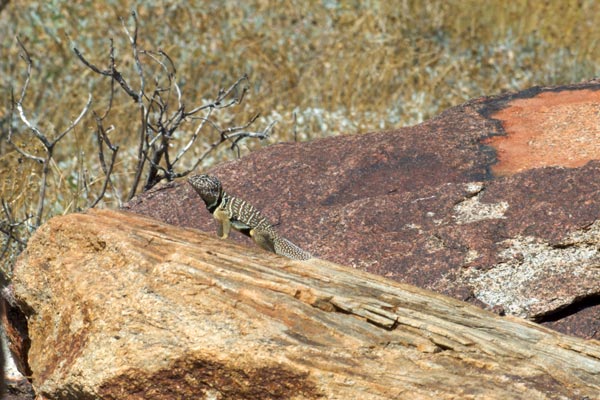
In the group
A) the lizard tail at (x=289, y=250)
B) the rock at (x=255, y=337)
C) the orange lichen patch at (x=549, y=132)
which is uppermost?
the orange lichen patch at (x=549, y=132)

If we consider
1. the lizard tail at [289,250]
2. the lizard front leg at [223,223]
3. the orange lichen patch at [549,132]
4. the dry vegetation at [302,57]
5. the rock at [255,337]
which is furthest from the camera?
the dry vegetation at [302,57]

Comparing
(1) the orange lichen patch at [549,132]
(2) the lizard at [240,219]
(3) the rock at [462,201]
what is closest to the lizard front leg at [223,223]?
(2) the lizard at [240,219]

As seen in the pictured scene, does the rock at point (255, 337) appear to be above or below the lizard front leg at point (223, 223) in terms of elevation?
below

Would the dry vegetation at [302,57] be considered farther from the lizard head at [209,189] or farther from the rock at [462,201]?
the lizard head at [209,189]

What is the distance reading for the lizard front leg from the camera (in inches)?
206

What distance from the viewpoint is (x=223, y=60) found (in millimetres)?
10336

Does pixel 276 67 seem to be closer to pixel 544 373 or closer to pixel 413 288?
pixel 413 288

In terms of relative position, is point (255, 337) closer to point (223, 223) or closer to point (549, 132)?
point (223, 223)

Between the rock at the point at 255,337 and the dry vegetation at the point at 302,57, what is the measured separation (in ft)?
17.0

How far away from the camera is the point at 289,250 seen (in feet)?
16.1

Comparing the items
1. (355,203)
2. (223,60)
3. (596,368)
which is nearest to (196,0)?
(223,60)

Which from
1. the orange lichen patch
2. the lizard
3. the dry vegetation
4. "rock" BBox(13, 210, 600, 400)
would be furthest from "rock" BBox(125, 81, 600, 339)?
the dry vegetation

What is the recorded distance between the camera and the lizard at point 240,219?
498cm

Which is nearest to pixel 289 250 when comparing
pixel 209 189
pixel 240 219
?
pixel 240 219
